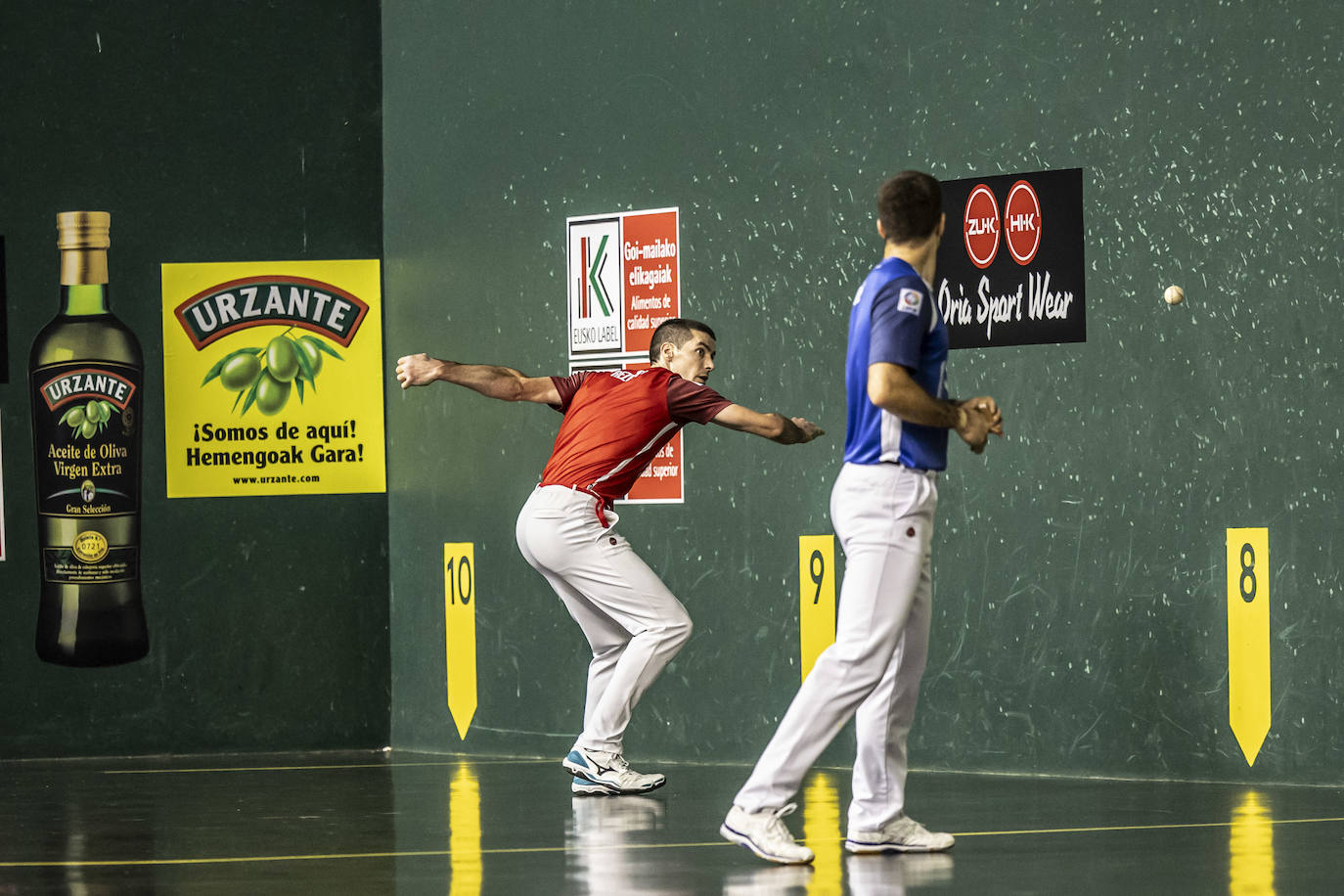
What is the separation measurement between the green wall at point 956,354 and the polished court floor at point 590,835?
0.37 m

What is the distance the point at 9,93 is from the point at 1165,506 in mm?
4708

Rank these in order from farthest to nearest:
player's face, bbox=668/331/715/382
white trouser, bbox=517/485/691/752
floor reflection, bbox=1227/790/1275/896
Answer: player's face, bbox=668/331/715/382 < white trouser, bbox=517/485/691/752 < floor reflection, bbox=1227/790/1275/896

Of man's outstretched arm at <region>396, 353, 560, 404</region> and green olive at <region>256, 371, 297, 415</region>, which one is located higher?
green olive at <region>256, 371, 297, 415</region>

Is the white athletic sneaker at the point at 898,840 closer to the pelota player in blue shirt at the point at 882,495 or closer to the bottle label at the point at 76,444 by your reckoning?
the pelota player in blue shirt at the point at 882,495

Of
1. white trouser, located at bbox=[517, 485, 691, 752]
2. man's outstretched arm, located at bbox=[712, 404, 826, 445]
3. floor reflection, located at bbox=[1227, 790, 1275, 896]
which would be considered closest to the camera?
floor reflection, located at bbox=[1227, 790, 1275, 896]

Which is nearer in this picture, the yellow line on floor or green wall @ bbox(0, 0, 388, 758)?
the yellow line on floor

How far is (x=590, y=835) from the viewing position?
16.9ft

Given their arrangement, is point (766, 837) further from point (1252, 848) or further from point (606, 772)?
point (606, 772)

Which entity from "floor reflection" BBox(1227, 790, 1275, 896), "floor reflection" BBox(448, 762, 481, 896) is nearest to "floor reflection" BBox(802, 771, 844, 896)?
"floor reflection" BBox(448, 762, 481, 896)

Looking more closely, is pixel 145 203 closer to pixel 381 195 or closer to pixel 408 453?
pixel 381 195

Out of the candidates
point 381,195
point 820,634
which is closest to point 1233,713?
point 820,634

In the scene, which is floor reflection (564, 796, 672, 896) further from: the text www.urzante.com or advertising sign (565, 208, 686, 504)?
the text www.urzante.com

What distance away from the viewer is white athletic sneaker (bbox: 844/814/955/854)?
4762mm

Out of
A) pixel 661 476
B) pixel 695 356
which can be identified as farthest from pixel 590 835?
pixel 661 476
